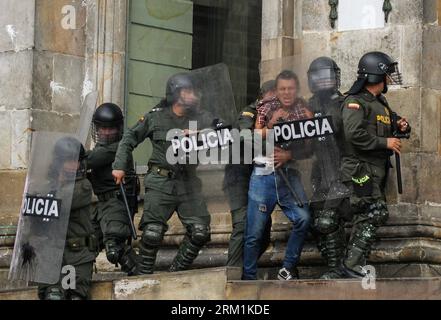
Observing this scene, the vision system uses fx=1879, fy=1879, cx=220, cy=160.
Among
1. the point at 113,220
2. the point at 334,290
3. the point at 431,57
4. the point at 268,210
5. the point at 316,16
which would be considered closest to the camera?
the point at 334,290

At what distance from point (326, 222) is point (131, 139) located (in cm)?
196

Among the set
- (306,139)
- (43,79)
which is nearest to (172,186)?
(306,139)

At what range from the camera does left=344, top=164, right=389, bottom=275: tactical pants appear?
15547 mm

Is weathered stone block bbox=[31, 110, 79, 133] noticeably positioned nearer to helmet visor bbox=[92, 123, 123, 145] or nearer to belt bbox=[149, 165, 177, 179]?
helmet visor bbox=[92, 123, 123, 145]

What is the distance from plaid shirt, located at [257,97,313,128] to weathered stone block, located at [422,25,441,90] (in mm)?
1361

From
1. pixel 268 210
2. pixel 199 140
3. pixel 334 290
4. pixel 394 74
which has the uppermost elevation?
pixel 394 74

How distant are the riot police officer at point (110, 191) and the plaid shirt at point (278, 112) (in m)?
1.46

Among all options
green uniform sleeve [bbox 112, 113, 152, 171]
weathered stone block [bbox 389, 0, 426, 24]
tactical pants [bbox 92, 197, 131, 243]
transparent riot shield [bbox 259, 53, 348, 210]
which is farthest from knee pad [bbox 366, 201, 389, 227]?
tactical pants [bbox 92, 197, 131, 243]

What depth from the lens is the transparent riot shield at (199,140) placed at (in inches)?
636

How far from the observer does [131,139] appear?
16.5 m

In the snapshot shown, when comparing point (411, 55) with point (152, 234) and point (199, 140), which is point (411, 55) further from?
point (152, 234)

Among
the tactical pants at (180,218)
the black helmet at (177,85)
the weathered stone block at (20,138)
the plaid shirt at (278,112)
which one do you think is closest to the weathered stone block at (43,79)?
the weathered stone block at (20,138)

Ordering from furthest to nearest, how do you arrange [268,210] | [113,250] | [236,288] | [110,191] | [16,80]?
[16,80] → [110,191] → [113,250] → [268,210] → [236,288]

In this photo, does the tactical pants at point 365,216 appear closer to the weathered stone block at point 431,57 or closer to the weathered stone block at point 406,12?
the weathered stone block at point 431,57
